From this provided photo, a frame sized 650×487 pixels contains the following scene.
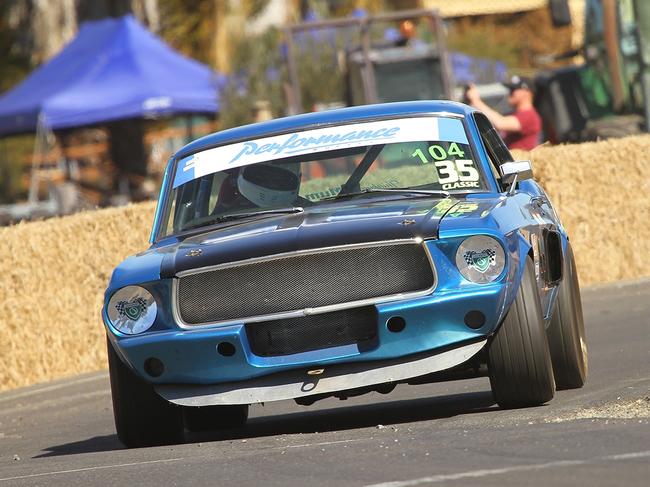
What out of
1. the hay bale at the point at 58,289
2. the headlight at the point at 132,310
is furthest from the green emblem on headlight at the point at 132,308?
the hay bale at the point at 58,289

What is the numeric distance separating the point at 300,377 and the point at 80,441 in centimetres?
215

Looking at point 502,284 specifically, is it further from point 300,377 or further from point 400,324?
point 300,377

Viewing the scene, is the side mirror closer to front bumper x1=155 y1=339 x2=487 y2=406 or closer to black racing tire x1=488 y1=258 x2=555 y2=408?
black racing tire x1=488 y1=258 x2=555 y2=408

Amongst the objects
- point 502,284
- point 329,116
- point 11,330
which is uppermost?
point 329,116

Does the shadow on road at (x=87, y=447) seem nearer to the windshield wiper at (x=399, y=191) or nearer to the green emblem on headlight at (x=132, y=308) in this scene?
the green emblem on headlight at (x=132, y=308)

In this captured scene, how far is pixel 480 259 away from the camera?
737 centimetres

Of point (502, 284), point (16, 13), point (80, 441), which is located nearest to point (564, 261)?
point (502, 284)

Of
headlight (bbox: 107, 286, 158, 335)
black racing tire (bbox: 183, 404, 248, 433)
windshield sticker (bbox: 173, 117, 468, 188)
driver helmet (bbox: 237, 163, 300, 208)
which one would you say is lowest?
black racing tire (bbox: 183, 404, 248, 433)

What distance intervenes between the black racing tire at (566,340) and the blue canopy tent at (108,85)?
16.5m

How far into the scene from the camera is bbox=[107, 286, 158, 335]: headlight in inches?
302

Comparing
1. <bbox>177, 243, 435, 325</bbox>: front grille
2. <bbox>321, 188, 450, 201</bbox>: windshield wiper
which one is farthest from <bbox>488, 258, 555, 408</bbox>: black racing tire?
<bbox>321, 188, 450, 201</bbox>: windshield wiper

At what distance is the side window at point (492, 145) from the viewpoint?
892cm

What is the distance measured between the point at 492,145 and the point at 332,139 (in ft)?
3.23

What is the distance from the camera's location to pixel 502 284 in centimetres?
732
